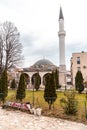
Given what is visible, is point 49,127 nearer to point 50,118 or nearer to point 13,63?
point 50,118

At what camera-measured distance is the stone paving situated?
10214 millimetres

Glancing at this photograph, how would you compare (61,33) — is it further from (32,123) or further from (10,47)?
(32,123)

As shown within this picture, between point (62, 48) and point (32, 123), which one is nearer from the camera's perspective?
point (32, 123)

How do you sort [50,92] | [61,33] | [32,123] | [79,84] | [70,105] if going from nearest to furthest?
[32,123]
[70,105]
[50,92]
[79,84]
[61,33]

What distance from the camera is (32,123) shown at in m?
11.0

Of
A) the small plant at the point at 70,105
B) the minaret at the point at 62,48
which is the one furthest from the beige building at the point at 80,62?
the small plant at the point at 70,105

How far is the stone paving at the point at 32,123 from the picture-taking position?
1021cm

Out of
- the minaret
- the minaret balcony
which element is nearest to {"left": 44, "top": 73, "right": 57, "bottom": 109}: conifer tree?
the minaret

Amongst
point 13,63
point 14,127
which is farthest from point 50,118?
point 13,63

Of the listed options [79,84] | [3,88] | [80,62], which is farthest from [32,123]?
[80,62]

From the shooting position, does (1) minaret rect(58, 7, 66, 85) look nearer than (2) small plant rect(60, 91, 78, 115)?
No

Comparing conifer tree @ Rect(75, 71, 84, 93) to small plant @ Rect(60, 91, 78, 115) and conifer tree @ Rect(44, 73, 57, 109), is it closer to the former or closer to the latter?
conifer tree @ Rect(44, 73, 57, 109)

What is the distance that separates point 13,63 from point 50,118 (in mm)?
18833

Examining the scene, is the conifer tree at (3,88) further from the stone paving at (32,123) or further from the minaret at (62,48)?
the minaret at (62,48)
